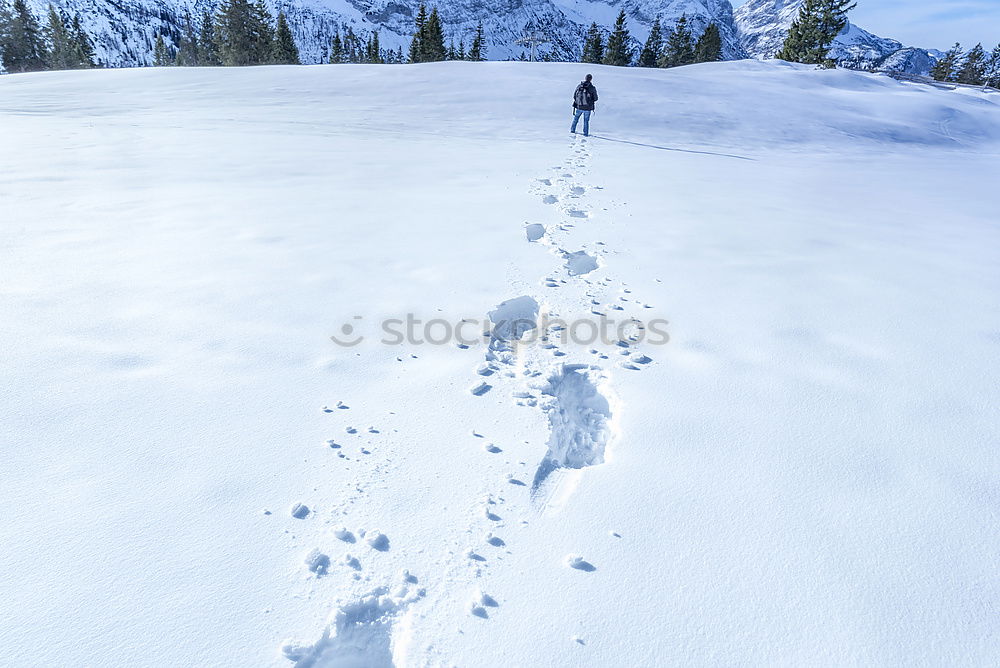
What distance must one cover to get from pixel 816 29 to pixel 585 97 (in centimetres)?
3517

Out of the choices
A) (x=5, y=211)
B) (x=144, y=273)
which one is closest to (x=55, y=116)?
(x=5, y=211)

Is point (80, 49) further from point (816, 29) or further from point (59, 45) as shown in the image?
point (816, 29)

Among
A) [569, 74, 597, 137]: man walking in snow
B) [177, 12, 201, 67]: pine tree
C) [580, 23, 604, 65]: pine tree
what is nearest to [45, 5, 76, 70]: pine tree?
[177, 12, 201, 67]: pine tree

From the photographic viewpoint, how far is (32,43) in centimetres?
4512

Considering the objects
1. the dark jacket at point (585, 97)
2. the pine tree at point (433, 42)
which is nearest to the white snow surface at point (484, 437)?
the dark jacket at point (585, 97)

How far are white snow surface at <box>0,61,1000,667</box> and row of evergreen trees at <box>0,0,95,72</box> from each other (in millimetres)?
58575

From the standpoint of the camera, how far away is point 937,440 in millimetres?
2605

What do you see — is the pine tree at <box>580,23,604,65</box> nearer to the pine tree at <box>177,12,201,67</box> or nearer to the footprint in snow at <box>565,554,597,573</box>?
the footprint in snow at <box>565,554,597,573</box>

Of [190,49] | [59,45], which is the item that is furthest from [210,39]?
[190,49]

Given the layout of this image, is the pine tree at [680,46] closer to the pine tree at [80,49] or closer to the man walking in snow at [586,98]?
the man walking in snow at [586,98]

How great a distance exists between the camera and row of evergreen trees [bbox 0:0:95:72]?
144ft

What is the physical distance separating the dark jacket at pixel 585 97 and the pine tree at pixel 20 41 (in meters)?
58.2

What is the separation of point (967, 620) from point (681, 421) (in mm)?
1286

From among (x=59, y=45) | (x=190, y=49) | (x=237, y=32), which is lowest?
(x=59, y=45)
